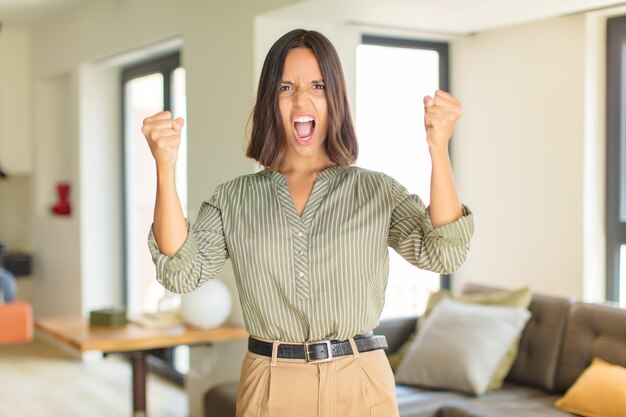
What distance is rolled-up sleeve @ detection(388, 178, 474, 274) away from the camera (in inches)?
58.9

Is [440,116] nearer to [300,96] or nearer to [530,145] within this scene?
[300,96]

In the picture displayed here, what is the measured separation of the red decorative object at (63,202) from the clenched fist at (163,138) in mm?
5276

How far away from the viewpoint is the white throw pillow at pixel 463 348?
11.8 ft

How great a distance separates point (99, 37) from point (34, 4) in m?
0.63

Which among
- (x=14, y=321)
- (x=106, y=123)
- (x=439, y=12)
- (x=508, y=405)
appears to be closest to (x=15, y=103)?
(x=106, y=123)

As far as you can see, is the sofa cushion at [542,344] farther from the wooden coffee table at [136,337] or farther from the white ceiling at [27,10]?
the white ceiling at [27,10]

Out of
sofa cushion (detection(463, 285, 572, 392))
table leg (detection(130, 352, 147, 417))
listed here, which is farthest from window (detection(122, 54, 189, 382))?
sofa cushion (detection(463, 285, 572, 392))

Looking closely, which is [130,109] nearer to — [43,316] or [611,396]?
[43,316]

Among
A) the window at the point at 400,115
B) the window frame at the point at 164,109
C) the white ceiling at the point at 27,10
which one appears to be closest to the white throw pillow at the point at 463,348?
the window at the point at 400,115

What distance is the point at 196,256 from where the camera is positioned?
159 cm

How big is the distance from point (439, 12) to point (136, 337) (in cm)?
201

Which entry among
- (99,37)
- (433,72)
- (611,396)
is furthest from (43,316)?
(611,396)

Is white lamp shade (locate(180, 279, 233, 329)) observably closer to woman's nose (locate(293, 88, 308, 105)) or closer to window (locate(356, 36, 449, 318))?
window (locate(356, 36, 449, 318))

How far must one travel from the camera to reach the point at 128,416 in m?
4.78
